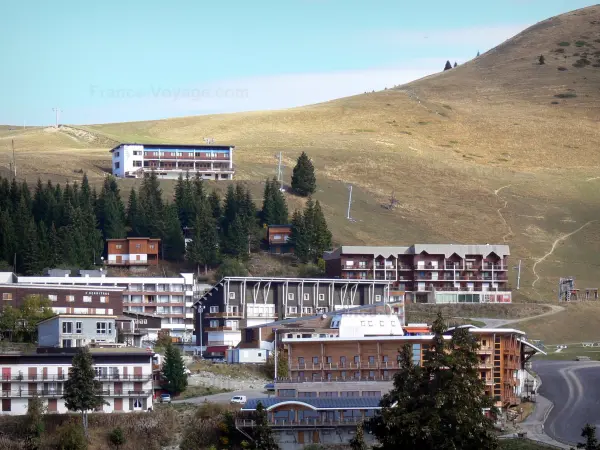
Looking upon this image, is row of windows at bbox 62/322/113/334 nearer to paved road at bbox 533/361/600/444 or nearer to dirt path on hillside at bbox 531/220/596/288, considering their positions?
paved road at bbox 533/361/600/444

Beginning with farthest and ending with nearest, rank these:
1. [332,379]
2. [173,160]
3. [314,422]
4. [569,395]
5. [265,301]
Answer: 1. [173,160]
2. [265,301]
3. [569,395]
4. [332,379]
5. [314,422]

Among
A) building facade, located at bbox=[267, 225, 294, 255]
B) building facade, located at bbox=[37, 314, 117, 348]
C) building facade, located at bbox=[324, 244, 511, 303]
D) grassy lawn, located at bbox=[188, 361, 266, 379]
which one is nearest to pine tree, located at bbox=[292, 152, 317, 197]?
building facade, located at bbox=[267, 225, 294, 255]

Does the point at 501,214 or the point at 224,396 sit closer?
the point at 224,396

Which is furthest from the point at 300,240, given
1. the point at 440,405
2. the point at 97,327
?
the point at 440,405

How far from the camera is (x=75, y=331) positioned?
10156 centimetres

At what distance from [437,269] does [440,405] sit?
8118 centimetres

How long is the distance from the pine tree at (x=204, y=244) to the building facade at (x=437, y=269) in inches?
459

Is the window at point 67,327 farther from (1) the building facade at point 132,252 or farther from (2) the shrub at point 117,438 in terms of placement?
(1) the building facade at point 132,252

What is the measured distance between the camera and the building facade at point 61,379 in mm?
83375

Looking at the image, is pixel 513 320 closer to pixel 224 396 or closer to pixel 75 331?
pixel 75 331

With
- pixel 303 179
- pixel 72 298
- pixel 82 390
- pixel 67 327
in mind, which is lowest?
pixel 82 390

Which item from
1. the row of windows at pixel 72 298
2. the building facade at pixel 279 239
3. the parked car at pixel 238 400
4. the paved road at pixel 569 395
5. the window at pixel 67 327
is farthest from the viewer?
the building facade at pixel 279 239

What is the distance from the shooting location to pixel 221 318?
120062 mm

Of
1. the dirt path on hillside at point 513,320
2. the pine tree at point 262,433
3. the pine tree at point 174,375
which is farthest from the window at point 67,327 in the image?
the dirt path on hillside at point 513,320
